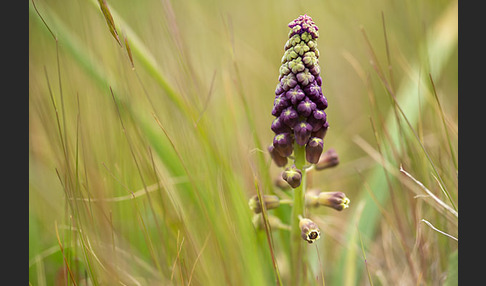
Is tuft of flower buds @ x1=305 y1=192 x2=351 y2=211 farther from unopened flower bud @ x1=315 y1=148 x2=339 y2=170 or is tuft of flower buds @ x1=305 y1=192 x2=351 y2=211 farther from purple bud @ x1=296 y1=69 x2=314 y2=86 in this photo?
purple bud @ x1=296 y1=69 x2=314 y2=86

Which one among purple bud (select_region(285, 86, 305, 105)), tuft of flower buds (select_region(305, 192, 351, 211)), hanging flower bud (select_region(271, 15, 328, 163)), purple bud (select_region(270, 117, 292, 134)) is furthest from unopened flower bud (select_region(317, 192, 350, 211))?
purple bud (select_region(285, 86, 305, 105))

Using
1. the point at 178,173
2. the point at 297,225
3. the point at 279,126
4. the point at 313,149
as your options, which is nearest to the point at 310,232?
the point at 297,225

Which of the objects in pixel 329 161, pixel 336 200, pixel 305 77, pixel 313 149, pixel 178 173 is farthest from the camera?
pixel 178 173

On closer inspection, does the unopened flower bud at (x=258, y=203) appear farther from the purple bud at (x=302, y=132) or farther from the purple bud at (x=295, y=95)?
the purple bud at (x=295, y=95)

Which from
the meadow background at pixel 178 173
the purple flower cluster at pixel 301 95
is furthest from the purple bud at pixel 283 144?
the meadow background at pixel 178 173

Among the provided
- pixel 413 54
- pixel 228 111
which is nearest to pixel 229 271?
pixel 228 111

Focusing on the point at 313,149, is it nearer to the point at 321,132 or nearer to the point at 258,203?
the point at 321,132
